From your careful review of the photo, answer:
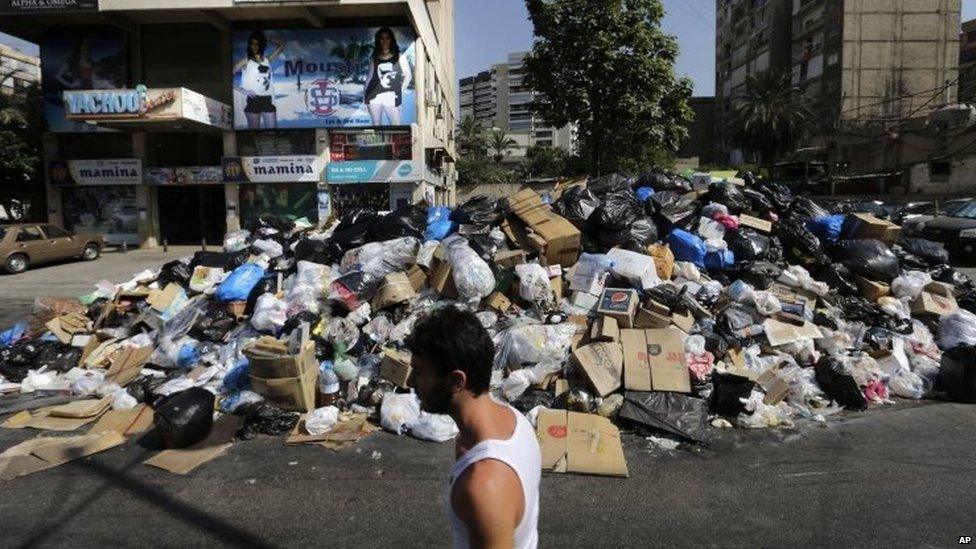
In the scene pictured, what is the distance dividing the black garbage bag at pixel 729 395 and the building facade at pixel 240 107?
17391 millimetres

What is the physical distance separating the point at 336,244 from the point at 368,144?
1509 centimetres

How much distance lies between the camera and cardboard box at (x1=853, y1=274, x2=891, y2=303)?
21.3 ft

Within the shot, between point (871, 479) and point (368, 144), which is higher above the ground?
point (368, 144)

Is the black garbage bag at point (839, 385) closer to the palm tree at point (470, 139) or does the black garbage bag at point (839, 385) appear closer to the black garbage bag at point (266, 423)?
the black garbage bag at point (266, 423)

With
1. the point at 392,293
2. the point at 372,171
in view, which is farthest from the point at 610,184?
the point at 372,171

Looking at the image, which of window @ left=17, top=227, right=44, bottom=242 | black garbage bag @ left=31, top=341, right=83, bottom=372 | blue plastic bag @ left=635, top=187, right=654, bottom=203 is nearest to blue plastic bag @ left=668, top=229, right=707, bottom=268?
blue plastic bag @ left=635, top=187, right=654, bottom=203

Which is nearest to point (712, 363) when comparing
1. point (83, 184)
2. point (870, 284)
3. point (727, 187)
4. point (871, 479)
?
point (871, 479)

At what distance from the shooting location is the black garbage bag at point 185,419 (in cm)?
423

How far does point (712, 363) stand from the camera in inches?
202

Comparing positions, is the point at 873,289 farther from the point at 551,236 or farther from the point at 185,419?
the point at 185,419

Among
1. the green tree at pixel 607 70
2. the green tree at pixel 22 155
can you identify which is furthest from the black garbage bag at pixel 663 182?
the green tree at pixel 22 155

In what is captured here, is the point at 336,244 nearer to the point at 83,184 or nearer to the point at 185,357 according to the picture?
the point at 185,357

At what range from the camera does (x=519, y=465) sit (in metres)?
1.34

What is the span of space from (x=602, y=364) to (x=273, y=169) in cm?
1926
